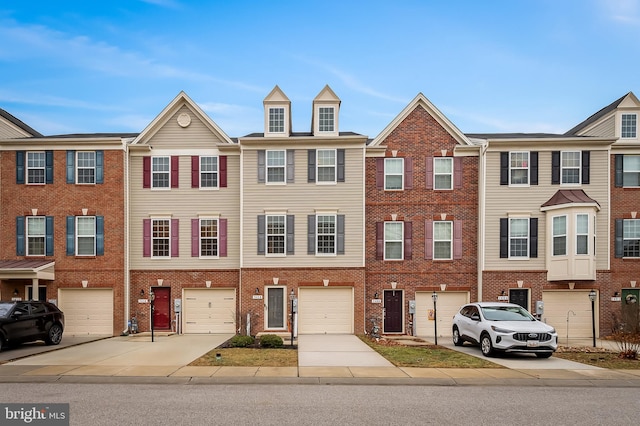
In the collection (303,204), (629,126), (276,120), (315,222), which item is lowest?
(315,222)

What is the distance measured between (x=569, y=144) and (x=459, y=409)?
1824cm

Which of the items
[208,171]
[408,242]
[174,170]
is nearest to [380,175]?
[408,242]

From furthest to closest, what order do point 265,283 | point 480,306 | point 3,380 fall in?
1. point 265,283
2. point 480,306
3. point 3,380

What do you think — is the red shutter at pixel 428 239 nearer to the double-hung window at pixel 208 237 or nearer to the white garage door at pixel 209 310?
the white garage door at pixel 209 310

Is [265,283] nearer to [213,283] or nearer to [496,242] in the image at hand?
[213,283]

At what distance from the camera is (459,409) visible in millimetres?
9039

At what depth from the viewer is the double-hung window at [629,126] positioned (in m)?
23.6

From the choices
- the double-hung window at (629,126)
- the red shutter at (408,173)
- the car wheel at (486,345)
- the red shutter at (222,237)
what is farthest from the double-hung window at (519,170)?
the red shutter at (222,237)

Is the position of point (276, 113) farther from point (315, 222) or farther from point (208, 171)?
point (315, 222)

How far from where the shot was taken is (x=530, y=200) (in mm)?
23484

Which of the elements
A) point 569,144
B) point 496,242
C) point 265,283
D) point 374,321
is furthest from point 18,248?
point 569,144

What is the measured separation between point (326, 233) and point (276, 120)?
582 cm

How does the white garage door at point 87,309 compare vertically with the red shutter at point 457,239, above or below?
below

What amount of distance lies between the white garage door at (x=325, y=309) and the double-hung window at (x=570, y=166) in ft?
37.3
